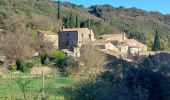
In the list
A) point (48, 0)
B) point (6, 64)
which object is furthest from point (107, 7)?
point (6, 64)

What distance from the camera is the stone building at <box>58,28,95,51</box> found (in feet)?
152

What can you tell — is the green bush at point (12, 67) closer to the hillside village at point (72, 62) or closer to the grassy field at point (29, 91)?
the hillside village at point (72, 62)

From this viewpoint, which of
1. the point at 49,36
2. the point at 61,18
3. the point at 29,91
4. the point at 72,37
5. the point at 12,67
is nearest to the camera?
the point at 29,91

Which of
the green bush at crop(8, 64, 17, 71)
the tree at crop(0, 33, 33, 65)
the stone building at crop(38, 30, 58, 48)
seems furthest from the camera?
the stone building at crop(38, 30, 58, 48)

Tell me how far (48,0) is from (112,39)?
102 feet

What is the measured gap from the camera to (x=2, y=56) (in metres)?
34.0

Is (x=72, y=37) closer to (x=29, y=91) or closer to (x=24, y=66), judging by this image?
(x=24, y=66)

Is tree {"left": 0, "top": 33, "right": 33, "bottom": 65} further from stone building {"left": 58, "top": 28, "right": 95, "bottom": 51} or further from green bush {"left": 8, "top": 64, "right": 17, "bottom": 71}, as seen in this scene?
stone building {"left": 58, "top": 28, "right": 95, "bottom": 51}


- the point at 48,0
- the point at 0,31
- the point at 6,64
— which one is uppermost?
the point at 48,0

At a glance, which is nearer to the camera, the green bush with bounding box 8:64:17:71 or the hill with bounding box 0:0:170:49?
the green bush with bounding box 8:64:17:71

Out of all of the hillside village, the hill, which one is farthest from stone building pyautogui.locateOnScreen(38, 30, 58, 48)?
the hill

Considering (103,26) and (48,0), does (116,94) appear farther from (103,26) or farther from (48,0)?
(48,0)

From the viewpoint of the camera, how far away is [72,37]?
4712cm

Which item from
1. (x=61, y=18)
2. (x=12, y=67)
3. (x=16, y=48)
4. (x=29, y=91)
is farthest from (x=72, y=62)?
(x=61, y=18)
